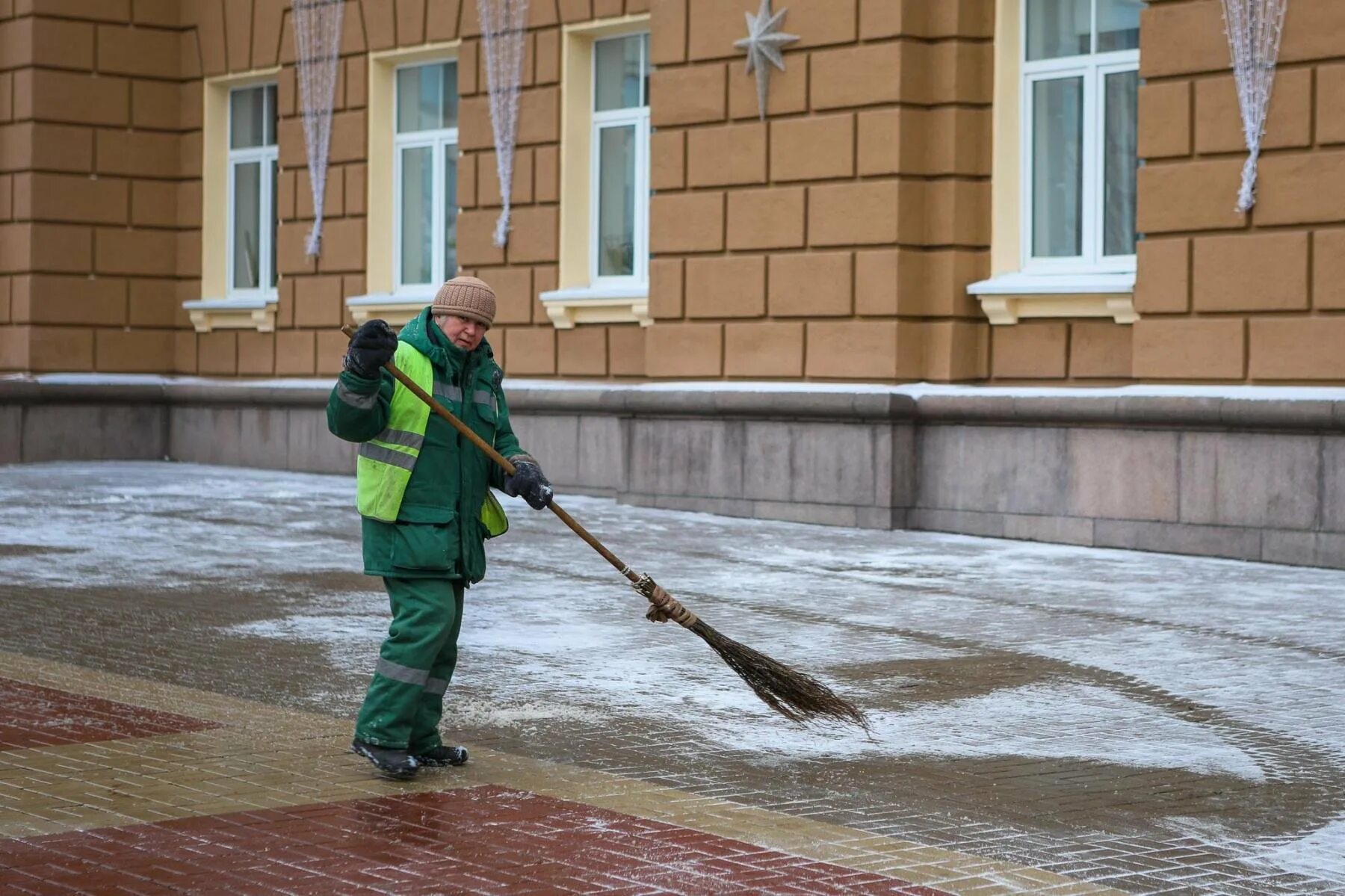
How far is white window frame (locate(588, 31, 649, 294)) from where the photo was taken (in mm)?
18281

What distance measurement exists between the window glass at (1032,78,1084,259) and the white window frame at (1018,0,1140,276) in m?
0.04

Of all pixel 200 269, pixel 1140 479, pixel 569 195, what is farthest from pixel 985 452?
pixel 200 269

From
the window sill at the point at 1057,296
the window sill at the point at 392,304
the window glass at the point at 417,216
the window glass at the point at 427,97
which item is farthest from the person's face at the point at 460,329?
the window glass at the point at 417,216

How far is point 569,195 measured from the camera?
1856cm

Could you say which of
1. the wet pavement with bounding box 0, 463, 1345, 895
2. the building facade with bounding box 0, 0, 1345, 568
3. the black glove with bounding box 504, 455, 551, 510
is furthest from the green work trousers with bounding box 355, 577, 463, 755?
the building facade with bounding box 0, 0, 1345, 568

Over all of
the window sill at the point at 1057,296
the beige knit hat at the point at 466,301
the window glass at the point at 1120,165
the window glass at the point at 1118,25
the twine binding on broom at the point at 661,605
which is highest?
the window glass at the point at 1118,25

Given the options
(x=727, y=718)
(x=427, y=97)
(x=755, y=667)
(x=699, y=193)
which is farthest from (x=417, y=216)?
(x=755, y=667)

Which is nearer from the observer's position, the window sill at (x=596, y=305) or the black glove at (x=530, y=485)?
the black glove at (x=530, y=485)

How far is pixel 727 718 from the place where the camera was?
7734mm

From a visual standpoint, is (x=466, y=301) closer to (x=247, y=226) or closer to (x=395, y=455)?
(x=395, y=455)

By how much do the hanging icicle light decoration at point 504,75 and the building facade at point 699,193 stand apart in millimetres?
112

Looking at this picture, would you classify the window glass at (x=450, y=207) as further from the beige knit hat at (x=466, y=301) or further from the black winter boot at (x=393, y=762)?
the black winter boot at (x=393, y=762)

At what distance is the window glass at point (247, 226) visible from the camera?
74.0 ft

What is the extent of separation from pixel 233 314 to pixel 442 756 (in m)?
16.2
